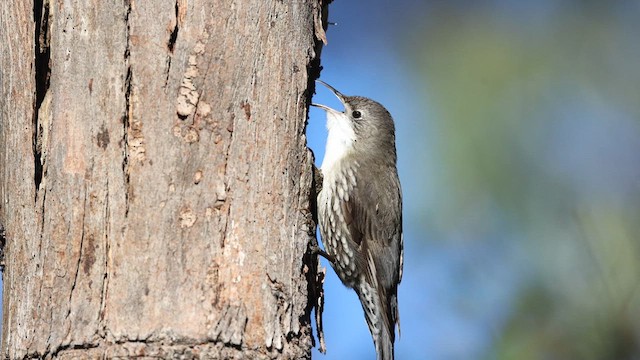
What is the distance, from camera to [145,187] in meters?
2.87

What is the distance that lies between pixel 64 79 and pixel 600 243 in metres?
3.15

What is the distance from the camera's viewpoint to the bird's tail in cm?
543

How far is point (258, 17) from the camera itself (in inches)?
123

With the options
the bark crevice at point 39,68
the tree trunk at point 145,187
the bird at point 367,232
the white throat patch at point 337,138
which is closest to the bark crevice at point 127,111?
the tree trunk at point 145,187

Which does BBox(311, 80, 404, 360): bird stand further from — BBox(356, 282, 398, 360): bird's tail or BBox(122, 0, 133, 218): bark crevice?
BBox(122, 0, 133, 218): bark crevice

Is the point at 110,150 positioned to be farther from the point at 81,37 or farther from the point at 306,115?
the point at 306,115

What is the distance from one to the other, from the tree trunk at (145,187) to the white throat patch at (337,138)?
8.64 feet

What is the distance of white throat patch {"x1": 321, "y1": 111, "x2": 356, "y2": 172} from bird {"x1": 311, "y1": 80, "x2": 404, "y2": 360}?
0.06 feet

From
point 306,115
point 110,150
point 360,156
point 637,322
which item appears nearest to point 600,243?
point 637,322

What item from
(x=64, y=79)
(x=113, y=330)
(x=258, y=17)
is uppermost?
(x=258, y=17)

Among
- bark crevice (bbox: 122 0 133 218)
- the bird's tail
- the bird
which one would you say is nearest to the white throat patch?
the bird

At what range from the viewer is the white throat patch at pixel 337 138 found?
5.75 metres

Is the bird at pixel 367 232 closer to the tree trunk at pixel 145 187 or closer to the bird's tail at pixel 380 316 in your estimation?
the bird's tail at pixel 380 316

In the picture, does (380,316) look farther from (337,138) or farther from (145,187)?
(145,187)
